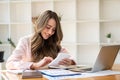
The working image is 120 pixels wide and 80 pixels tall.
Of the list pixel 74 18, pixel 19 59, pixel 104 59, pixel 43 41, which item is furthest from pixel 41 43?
pixel 74 18

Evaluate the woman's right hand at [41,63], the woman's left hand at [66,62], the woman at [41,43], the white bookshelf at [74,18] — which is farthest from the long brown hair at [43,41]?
the white bookshelf at [74,18]

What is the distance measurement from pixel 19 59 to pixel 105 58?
0.79m

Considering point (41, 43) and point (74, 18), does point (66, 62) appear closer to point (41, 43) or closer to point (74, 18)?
point (41, 43)

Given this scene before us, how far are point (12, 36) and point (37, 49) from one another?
217 cm

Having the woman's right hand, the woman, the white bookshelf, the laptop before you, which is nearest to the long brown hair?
the woman

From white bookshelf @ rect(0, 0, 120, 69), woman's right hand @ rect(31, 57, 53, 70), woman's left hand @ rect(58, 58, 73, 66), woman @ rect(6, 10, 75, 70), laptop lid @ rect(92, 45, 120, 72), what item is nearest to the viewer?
laptop lid @ rect(92, 45, 120, 72)

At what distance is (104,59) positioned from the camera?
189 centimetres

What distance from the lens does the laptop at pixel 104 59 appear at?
1835 mm

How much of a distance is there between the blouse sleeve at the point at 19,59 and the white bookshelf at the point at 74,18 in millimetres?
2075

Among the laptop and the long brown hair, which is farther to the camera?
the long brown hair

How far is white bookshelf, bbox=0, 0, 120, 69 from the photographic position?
448 centimetres

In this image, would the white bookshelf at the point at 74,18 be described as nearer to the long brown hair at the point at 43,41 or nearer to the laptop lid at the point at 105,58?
the long brown hair at the point at 43,41

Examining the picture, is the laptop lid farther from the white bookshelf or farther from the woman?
the white bookshelf

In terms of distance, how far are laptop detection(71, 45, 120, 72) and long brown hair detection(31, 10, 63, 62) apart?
60 centimetres
